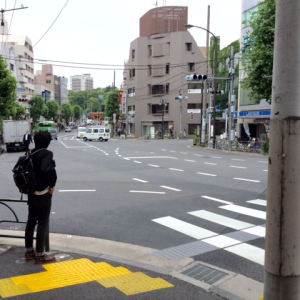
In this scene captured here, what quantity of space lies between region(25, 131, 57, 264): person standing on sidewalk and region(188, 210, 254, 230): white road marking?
13.0 feet

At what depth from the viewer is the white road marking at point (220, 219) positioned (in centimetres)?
782

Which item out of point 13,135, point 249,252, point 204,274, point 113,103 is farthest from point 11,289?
point 113,103

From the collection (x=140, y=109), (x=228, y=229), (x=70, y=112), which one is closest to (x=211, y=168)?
(x=228, y=229)

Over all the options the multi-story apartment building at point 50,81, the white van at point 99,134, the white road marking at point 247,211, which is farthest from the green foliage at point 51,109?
the white road marking at point 247,211

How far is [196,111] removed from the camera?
6294 cm

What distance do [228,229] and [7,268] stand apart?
4.27m

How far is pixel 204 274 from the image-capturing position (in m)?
5.17

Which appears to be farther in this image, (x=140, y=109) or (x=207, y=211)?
(x=140, y=109)

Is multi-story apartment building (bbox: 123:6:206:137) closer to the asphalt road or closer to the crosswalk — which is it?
the asphalt road

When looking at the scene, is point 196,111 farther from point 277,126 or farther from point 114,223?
point 277,126

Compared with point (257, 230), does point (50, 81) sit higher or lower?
higher

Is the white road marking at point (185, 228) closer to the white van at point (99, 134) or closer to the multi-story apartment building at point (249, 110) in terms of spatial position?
the multi-story apartment building at point (249, 110)

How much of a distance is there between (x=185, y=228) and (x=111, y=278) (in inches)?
118

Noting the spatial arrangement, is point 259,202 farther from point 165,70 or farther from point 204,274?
point 165,70
